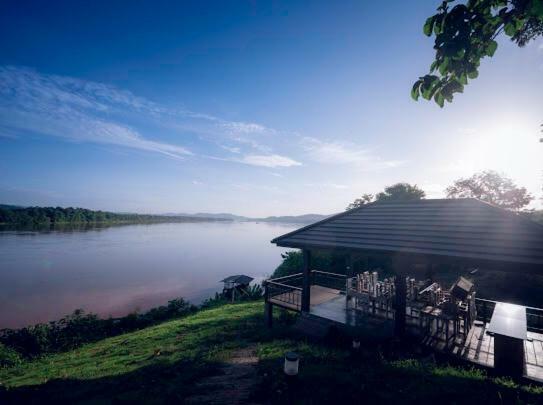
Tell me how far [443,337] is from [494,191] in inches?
1753

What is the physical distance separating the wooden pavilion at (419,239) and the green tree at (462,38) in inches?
190

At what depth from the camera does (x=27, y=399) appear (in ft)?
21.6

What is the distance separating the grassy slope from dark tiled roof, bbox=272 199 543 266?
283 centimetres

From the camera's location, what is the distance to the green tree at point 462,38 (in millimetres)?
3135

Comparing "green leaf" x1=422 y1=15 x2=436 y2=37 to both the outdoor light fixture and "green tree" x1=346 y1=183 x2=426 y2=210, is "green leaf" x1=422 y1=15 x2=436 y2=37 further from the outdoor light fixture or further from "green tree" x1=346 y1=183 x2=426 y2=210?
"green tree" x1=346 y1=183 x2=426 y2=210

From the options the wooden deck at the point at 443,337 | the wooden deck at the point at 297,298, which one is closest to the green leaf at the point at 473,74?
the wooden deck at the point at 443,337

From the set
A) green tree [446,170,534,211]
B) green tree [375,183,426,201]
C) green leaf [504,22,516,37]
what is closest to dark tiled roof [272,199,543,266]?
green leaf [504,22,516,37]

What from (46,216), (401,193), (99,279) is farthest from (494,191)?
(46,216)

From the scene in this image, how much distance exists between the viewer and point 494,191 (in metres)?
41.0

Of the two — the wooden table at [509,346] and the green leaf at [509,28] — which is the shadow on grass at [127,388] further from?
the green leaf at [509,28]

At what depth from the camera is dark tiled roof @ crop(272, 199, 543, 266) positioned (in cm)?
658

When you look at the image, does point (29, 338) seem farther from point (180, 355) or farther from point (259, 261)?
point (259, 261)

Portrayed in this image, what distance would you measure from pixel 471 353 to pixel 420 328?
1399 millimetres

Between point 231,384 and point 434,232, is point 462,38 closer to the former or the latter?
point 434,232
